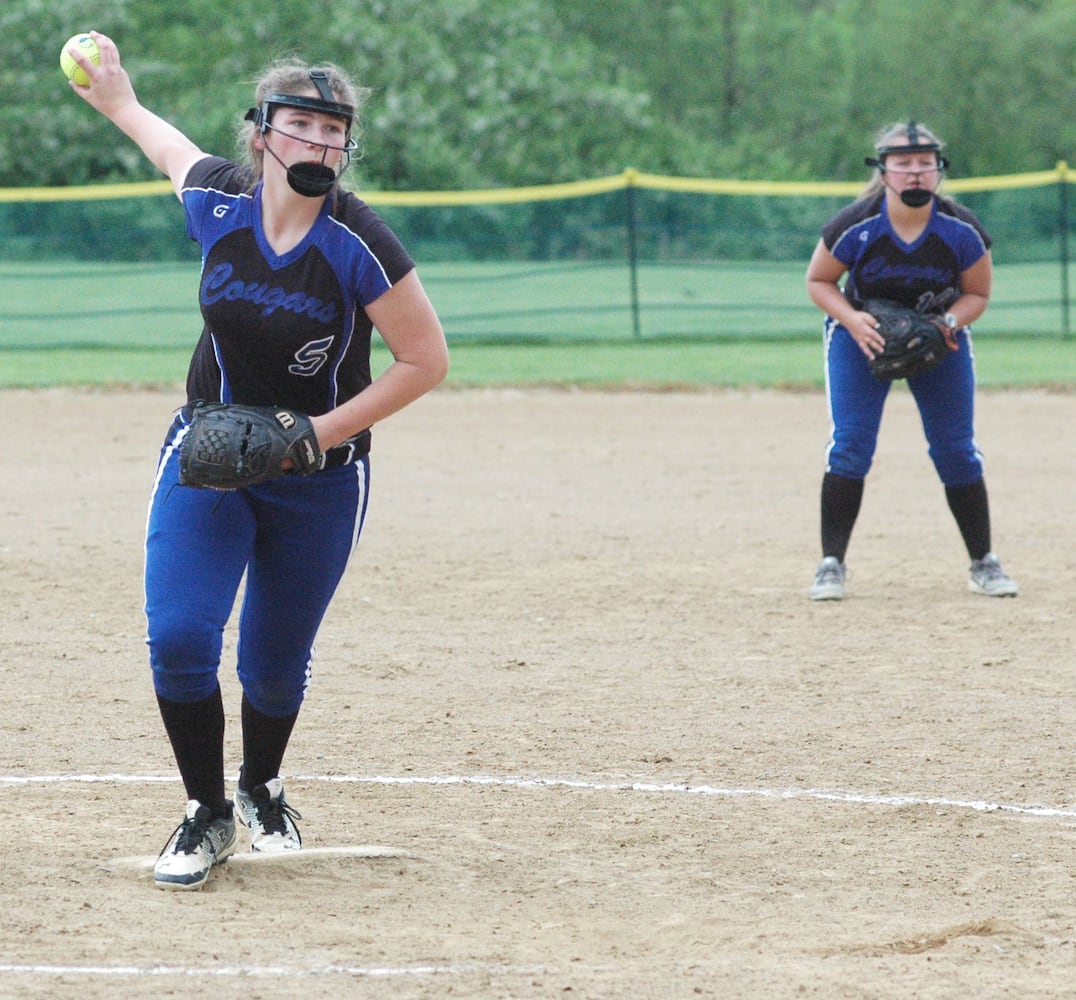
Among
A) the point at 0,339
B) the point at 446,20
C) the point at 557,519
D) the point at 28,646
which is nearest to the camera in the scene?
the point at 28,646

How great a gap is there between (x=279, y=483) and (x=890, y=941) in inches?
68.9

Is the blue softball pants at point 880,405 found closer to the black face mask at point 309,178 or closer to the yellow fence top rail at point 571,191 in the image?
the black face mask at point 309,178

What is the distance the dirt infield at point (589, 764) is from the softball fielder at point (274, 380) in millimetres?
529

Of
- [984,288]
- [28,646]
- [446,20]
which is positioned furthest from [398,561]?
[446,20]

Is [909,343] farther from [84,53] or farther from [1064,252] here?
[1064,252]

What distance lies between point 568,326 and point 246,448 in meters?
15.6

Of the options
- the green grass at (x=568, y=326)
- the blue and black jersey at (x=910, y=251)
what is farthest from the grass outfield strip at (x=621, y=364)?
the blue and black jersey at (x=910, y=251)

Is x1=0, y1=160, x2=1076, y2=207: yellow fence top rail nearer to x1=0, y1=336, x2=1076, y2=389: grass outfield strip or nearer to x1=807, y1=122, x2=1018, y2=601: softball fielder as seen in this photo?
x1=0, y1=336, x2=1076, y2=389: grass outfield strip

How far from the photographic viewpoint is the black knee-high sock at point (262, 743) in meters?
4.44

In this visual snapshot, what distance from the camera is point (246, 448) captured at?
3.86 m

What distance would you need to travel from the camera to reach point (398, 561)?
8.62m

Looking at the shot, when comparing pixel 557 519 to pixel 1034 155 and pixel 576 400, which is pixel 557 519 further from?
pixel 1034 155

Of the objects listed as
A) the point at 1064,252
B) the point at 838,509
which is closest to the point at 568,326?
the point at 1064,252

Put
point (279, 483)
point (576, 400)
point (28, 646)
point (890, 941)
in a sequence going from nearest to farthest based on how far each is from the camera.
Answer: point (890, 941) < point (279, 483) < point (28, 646) < point (576, 400)
